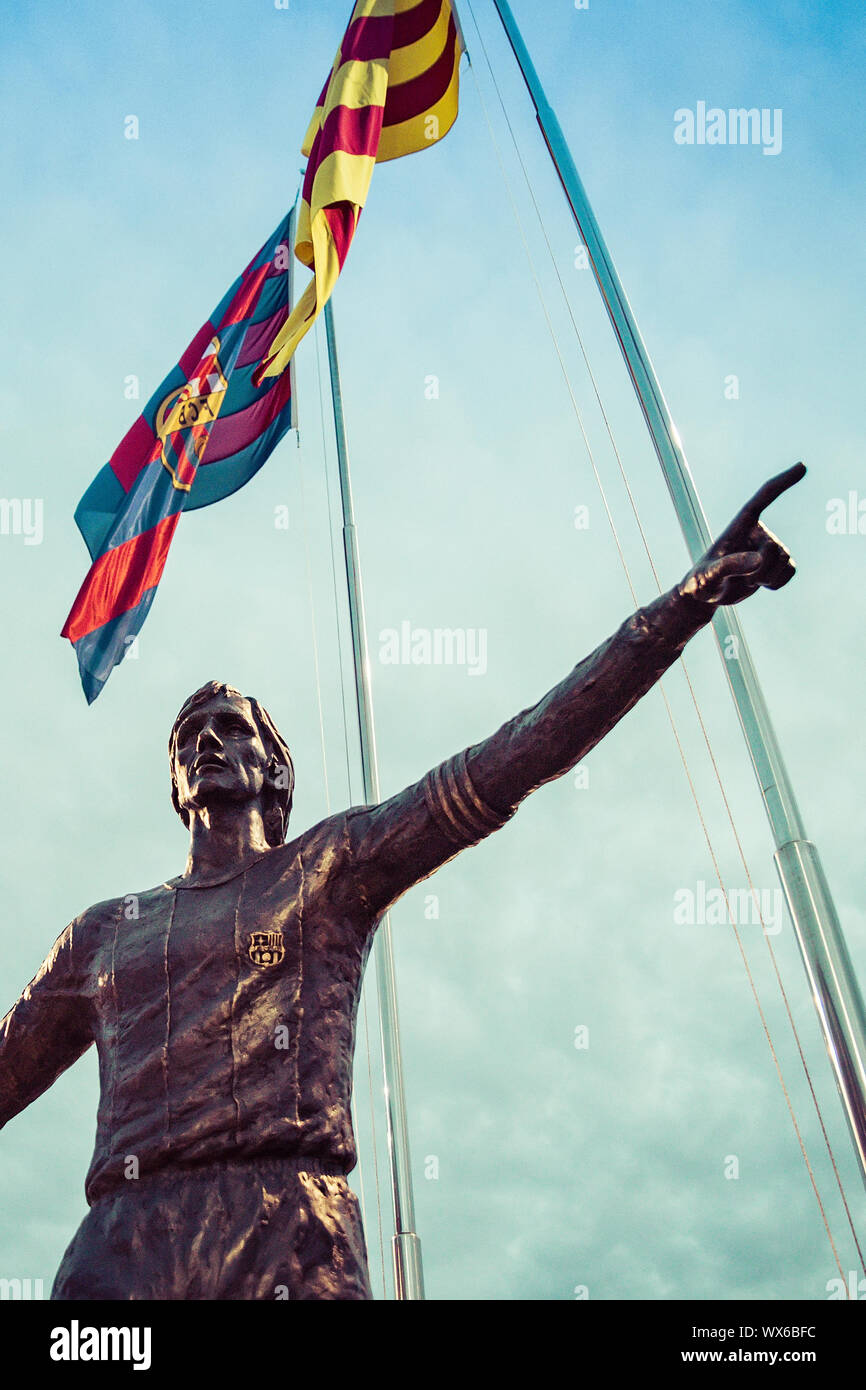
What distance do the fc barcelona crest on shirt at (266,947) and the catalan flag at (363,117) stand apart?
4957 mm

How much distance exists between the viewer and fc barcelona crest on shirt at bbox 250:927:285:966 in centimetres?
523

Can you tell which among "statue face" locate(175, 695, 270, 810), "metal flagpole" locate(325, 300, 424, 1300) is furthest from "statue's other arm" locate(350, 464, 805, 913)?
"metal flagpole" locate(325, 300, 424, 1300)

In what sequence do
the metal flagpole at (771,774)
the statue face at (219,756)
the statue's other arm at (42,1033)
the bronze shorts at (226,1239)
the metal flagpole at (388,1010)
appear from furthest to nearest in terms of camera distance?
1. the metal flagpole at (388,1010)
2. the statue face at (219,756)
3. the statue's other arm at (42,1033)
4. the metal flagpole at (771,774)
5. the bronze shorts at (226,1239)

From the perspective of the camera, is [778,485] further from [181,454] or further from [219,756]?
[181,454]

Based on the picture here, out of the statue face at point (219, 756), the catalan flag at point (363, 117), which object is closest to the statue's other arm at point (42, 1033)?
the statue face at point (219, 756)

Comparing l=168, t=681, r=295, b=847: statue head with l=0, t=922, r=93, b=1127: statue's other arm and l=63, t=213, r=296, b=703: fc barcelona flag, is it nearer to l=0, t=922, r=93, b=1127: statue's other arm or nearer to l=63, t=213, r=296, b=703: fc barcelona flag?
l=0, t=922, r=93, b=1127: statue's other arm

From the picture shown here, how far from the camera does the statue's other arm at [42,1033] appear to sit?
226 inches

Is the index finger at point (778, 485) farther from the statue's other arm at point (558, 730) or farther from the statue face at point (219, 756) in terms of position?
the statue face at point (219, 756)

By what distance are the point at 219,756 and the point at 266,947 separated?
1.06 m

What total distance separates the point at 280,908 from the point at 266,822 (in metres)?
0.84

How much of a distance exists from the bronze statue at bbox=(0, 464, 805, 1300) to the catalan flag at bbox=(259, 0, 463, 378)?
4635 mm

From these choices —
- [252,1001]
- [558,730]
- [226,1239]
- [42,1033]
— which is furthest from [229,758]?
[226,1239]
